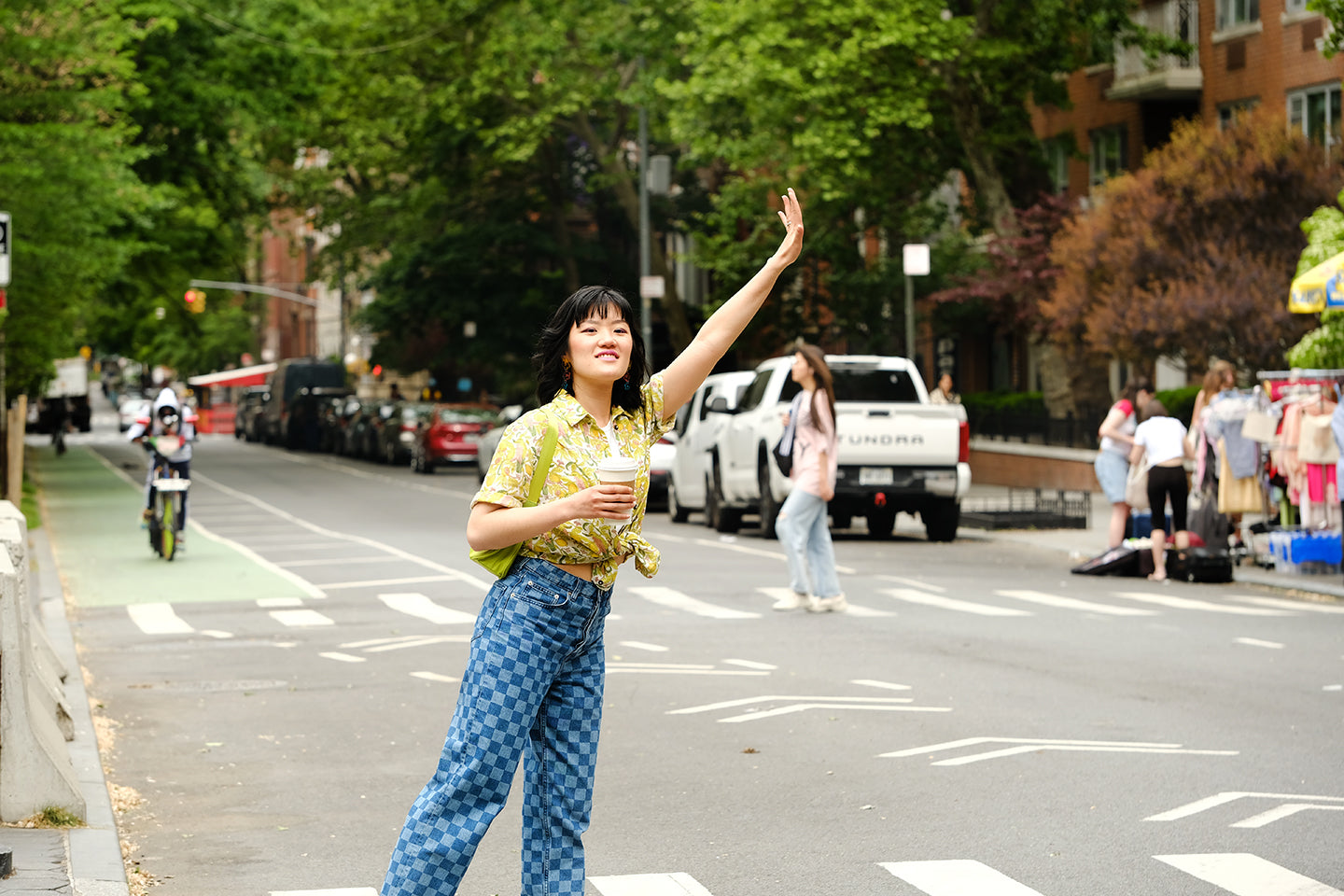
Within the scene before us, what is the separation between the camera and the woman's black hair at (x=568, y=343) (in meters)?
5.02

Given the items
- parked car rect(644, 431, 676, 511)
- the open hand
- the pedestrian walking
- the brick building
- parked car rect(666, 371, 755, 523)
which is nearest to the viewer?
the open hand

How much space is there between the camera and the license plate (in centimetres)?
2197

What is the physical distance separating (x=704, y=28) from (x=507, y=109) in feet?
43.3

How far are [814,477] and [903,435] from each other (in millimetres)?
7807

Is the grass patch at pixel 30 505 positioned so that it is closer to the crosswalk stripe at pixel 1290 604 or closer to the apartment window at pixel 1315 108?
the crosswalk stripe at pixel 1290 604

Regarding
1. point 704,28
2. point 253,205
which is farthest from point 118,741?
point 253,205

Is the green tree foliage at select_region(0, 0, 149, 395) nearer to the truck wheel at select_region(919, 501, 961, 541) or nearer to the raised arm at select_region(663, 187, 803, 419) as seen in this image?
the truck wheel at select_region(919, 501, 961, 541)

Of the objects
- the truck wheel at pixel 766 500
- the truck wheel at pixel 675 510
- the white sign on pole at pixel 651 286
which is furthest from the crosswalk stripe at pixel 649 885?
the white sign on pole at pixel 651 286

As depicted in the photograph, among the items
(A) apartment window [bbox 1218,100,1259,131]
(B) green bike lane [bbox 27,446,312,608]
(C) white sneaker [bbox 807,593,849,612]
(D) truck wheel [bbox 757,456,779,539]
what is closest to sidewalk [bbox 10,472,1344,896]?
(B) green bike lane [bbox 27,446,312,608]

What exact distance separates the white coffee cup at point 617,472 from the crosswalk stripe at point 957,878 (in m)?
2.26

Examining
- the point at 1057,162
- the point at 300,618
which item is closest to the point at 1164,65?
the point at 1057,162

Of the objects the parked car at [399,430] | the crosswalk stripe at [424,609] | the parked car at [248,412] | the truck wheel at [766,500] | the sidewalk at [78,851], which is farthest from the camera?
the parked car at [248,412]

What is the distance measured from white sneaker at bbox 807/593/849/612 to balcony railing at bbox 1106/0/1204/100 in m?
23.9

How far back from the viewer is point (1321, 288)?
17.9 meters
